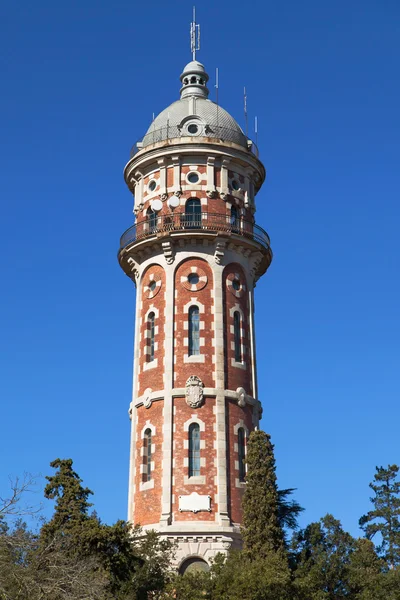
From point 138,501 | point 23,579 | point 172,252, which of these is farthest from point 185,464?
point 23,579

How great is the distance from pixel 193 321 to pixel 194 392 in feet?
14.2

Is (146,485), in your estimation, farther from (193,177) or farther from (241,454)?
(193,177)

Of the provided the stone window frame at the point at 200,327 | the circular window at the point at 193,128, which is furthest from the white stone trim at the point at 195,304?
the circular window at the point at 193,128

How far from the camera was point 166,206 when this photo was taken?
54.0 meters

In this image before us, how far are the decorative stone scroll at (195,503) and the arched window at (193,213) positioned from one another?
50.6ft

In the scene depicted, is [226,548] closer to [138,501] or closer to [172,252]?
[138,501]

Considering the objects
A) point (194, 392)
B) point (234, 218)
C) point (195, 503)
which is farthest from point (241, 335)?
point (195, 503)

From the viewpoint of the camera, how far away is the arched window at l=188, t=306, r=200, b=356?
5062 cm

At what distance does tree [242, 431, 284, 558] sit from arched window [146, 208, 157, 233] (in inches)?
578

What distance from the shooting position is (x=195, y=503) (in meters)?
47.0

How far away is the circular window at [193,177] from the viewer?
54281 millimetres

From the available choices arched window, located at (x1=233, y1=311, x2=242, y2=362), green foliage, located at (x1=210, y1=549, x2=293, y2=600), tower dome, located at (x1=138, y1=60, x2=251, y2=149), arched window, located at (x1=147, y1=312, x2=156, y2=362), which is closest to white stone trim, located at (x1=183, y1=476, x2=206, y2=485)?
arched window, located at (x1=233, y1=311, x2=242, y2=362)

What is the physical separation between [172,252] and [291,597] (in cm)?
2142

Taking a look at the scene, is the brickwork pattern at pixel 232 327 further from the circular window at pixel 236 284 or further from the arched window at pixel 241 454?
the arched window at pixel 241 454
